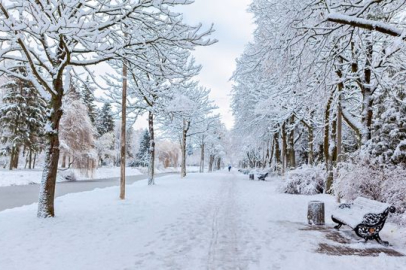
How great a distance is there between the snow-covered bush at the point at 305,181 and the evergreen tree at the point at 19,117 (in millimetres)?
26022

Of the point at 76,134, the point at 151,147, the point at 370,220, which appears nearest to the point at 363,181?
the point at 370,220

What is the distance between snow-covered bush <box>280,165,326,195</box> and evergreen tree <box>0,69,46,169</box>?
85.4ft

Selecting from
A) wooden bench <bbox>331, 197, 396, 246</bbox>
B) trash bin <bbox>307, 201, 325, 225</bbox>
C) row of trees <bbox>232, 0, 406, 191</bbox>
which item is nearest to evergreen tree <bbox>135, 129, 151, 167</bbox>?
row of trees <bbox>232, 0, 406, 191</bbox>

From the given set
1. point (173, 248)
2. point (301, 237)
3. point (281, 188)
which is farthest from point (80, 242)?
point (281, 188)

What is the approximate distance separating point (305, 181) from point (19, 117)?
2968cm

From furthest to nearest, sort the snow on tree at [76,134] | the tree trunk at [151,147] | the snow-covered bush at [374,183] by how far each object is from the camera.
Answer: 1. the snow on tree at [76,134]
2. the tree trunk at [151,147]
3. the snow-covered bush at [374,183]

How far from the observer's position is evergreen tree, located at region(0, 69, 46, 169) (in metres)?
32.6

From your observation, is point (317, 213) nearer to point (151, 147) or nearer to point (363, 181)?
point (363, 181)

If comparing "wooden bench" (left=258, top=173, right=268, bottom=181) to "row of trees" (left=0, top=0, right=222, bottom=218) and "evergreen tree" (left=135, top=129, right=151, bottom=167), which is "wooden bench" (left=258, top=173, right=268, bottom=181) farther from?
"evergreen tree" (left=135, top=129, right=151, bottom=167)

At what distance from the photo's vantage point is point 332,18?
6.21m

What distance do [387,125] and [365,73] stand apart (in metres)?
2.80

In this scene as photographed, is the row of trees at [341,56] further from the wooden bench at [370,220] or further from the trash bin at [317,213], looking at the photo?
the wooden bench at [370,220]

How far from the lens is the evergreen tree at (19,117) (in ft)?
107

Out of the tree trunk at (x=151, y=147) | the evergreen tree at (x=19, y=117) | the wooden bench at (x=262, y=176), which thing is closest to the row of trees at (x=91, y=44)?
the tree trunk at (x=151, y=147)
